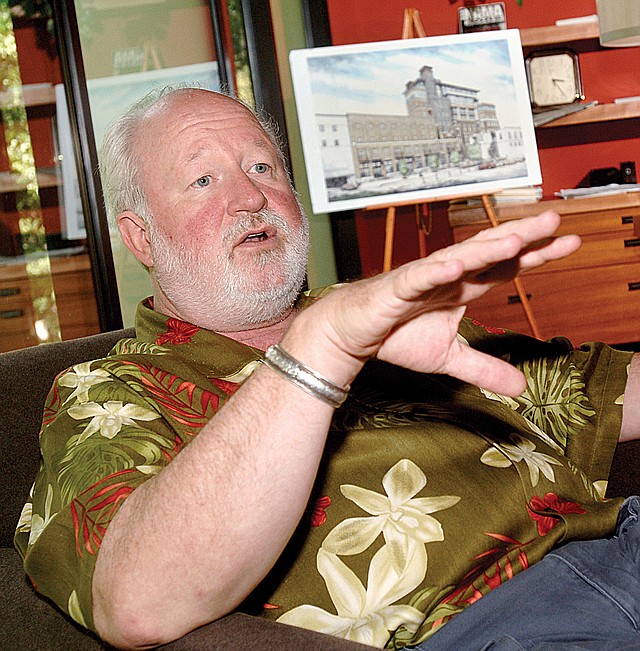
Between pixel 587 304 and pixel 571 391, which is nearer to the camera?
pixel 571 391

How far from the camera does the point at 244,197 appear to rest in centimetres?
148

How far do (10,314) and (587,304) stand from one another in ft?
9.57

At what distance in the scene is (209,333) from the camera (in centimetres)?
137

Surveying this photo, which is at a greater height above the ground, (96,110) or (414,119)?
(96,110)

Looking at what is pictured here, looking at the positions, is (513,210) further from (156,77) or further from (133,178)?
(133,178)

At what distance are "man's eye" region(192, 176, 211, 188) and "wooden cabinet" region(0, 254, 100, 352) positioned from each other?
1.92 metres

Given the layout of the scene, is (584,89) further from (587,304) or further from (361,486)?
(361,486)

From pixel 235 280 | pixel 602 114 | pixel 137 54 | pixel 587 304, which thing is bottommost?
pixel 587 304

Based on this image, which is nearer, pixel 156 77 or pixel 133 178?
pixel 133 178

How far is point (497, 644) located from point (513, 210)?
4042mm

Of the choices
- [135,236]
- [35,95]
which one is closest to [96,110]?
[35,95]

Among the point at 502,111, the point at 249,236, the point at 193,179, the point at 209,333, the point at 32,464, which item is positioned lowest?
the point at 32,464

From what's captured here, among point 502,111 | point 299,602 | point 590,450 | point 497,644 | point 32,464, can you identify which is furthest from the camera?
point 502,111

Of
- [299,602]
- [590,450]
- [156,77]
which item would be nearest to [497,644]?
[299,602]
